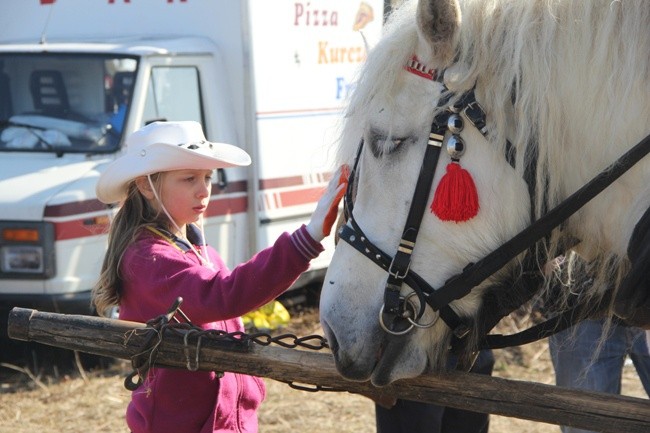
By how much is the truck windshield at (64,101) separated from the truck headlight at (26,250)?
0.64 metres

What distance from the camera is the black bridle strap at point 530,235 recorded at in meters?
2.08

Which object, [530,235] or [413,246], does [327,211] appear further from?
[530,235]

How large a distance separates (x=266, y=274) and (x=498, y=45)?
0.87m

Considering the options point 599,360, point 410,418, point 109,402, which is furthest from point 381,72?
point 109,402

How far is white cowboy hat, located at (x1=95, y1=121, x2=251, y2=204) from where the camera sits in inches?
111

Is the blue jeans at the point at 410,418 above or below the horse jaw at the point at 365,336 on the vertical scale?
below

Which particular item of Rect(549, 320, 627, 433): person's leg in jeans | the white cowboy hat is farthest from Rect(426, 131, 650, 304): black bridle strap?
Rect(549, 320, 627, 433): person's leg in jeans

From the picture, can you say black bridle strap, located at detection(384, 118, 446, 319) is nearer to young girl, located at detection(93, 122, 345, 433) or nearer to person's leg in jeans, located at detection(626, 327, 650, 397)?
young girl, located at detection(93, 122, 345, 433)

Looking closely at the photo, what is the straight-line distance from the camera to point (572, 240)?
7.38ft

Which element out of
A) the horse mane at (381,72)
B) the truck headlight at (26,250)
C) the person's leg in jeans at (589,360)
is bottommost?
the truck headlight at (26,250)

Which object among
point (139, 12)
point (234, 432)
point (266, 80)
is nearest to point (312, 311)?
point (266, 80)

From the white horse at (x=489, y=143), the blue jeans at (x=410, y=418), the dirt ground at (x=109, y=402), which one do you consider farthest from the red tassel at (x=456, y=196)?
the dirt ground at (x=109, y=402)

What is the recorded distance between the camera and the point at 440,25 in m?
2.15

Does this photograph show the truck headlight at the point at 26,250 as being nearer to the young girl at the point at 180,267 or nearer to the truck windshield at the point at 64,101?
the truck windshield at the point at 64,101
